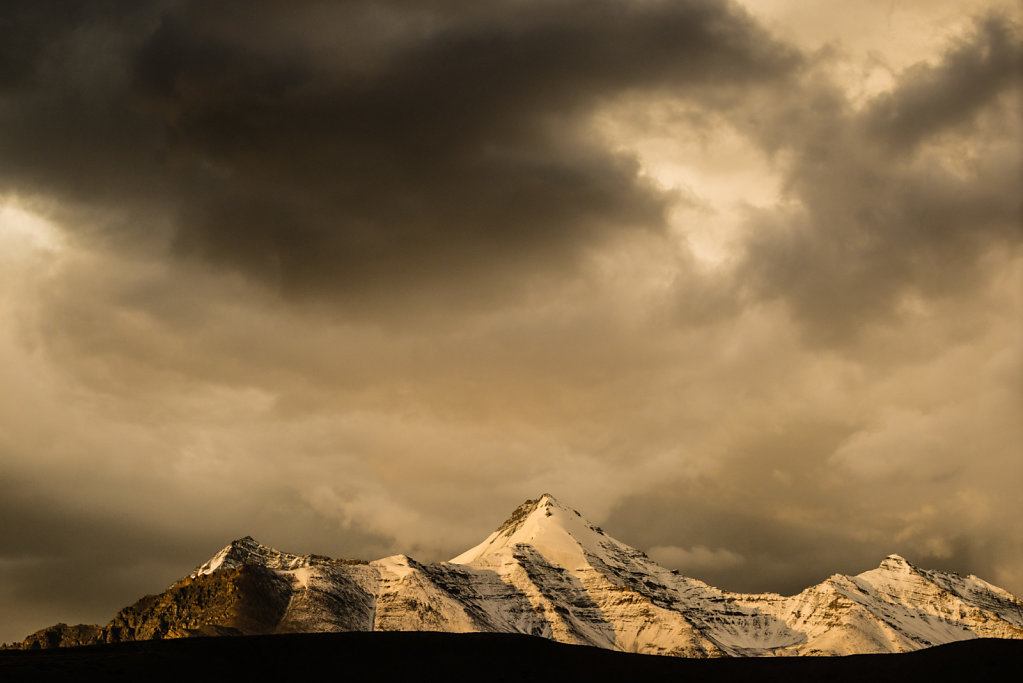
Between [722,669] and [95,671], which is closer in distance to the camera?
[95,671]

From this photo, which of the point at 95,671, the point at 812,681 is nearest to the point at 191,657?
the point at 95,671

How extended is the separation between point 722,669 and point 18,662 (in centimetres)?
5365

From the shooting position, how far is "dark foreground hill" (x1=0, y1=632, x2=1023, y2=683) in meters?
81.2

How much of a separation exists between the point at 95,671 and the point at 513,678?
30.8 metres

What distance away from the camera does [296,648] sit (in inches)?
3538

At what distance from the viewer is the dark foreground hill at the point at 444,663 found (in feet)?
266

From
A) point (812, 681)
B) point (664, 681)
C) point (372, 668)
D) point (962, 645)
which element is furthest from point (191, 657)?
point (962, 645)

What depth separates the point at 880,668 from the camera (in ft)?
273

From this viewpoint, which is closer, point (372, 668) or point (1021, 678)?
point (1021, 678)

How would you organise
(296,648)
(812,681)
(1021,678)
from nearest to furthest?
(1021,678) < (812,681) < (296,648)

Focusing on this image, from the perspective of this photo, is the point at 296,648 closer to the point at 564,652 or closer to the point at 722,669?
the point at 564,652

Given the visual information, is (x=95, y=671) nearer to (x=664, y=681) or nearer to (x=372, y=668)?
(x=372, y=668)

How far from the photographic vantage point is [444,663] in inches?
3460

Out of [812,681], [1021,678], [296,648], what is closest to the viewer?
[1021,678]
